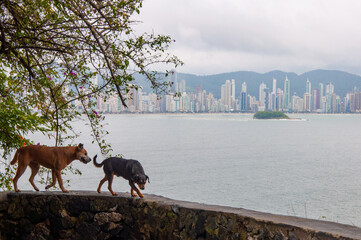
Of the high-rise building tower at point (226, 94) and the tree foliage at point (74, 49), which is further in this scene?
the high-rise building tower at point (226, 94)

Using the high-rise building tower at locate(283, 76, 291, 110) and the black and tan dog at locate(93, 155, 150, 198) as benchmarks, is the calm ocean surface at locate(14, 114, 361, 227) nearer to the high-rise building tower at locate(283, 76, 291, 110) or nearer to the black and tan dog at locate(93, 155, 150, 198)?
the black and tan dog at locate(93, 155, 150, 198)

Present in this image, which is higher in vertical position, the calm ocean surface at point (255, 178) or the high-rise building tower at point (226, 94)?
the high-rise building tower at point (226, 94)

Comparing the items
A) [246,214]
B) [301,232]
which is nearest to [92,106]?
[246,214]

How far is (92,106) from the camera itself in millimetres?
6207

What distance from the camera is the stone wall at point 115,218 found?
4297mm

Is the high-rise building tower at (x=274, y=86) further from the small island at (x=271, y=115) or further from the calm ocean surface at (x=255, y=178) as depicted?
the calm ocean surface at (x=255, y=178)

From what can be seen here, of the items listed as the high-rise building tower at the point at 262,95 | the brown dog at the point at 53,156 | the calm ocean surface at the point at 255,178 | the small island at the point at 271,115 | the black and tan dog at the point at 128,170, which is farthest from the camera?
the high-rise building tower at the point at 262,95

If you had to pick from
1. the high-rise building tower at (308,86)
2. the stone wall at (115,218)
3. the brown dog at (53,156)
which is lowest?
the stone wall at (115,218)

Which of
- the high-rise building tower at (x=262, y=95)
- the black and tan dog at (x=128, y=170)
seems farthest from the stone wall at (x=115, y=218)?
the high-rise building tower at (x=262, y=95)

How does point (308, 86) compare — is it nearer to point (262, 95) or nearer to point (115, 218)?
point (262, 95)

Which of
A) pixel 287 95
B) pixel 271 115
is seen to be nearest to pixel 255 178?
pixel 271 115

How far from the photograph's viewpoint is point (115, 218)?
16.1ft

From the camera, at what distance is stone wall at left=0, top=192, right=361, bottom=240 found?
4297mm

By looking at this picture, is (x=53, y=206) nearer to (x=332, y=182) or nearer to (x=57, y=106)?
(x=57, y=106)
